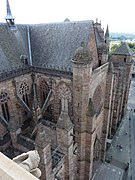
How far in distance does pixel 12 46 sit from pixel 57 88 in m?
8.12

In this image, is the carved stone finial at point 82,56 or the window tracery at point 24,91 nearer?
the carved stone finial at point 82,56

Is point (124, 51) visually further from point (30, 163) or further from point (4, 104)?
point (30, 163)

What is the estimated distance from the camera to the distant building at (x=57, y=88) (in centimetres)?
1536

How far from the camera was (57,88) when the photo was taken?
18828mm

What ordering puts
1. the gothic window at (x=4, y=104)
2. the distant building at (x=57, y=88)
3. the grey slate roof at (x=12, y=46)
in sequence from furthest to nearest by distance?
the grey slate roof at (x=12, y=46) < the gothic window at (x=4, y=104) < the distant building at (x=57, y=88)

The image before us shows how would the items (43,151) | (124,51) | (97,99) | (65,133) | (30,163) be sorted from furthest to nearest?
1. (124,51)
2. (97,99)
3. (65,133)
4. (43,151)
5. (30,163)

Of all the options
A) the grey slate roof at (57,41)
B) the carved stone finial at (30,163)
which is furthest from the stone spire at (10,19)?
the carved stone finial at (30,163)

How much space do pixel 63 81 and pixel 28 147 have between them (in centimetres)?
772

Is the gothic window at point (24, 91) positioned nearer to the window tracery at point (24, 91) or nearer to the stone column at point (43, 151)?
the window tracery at point (24, 91)

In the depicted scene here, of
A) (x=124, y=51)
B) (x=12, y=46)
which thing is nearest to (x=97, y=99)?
(x=12, y=46)

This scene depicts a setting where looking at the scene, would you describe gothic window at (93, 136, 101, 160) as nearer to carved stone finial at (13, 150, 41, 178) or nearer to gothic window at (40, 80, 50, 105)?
gothic window at (40, 80, 50, 105)

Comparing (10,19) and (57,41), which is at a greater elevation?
(10,19)

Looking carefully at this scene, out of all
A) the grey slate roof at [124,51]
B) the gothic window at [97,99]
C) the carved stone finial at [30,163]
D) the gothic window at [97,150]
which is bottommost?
the gothic window at [97,150]

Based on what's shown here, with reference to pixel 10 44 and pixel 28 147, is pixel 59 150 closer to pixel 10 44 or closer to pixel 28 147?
pixel 28 147
